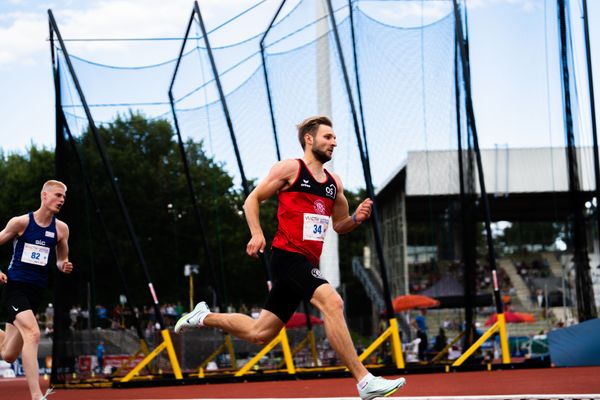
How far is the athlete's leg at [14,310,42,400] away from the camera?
8.04m

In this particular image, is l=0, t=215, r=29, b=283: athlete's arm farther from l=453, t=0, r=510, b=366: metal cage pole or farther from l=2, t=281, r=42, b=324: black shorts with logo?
l=453, t=0, r=510, b=366: metal cage pole

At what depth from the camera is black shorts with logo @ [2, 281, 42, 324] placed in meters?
8.32

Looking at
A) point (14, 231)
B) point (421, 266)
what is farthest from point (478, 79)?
point (14, 231)

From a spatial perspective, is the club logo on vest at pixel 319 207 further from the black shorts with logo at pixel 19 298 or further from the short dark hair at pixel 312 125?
the black shorts with logo at pixel 19 298

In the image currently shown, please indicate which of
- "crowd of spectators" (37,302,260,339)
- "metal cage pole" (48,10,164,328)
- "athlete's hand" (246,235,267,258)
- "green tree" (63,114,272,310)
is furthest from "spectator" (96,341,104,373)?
"athlete's hand" (246,235,267,258)

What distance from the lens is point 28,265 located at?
859 centimetres

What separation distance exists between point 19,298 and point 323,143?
3.25 metres

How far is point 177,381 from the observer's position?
45.3 feet

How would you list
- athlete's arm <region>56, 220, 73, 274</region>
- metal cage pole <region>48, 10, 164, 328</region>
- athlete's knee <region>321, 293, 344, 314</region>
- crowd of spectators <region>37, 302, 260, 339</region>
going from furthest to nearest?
crowd of spectators <region>37, 302, 260, 339</region> < metal cage pole <region>48, 10, 164, 328</region> < athlete's arm <region>56, 220, 73, 274</region> < athlete's knee <region>321, 293, 344, 314</region>

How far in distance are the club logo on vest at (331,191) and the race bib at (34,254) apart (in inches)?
124

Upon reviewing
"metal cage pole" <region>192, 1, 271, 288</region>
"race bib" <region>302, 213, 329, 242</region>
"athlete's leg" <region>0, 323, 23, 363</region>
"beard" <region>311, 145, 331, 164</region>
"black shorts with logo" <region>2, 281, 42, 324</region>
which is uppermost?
"metal cage pole" <region>192, 1, 271, 288</region>

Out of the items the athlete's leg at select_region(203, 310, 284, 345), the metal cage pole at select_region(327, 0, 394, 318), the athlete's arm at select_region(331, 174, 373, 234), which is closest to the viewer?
the athlete's leg at select_region(203, 310, 284, 345)

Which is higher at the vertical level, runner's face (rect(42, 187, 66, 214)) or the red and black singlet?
runner's face (rect(42, 187, 66, 214))

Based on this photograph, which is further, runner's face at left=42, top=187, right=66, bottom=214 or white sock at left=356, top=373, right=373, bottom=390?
runner's face at left=42, top=187, right=66, bottom=214
